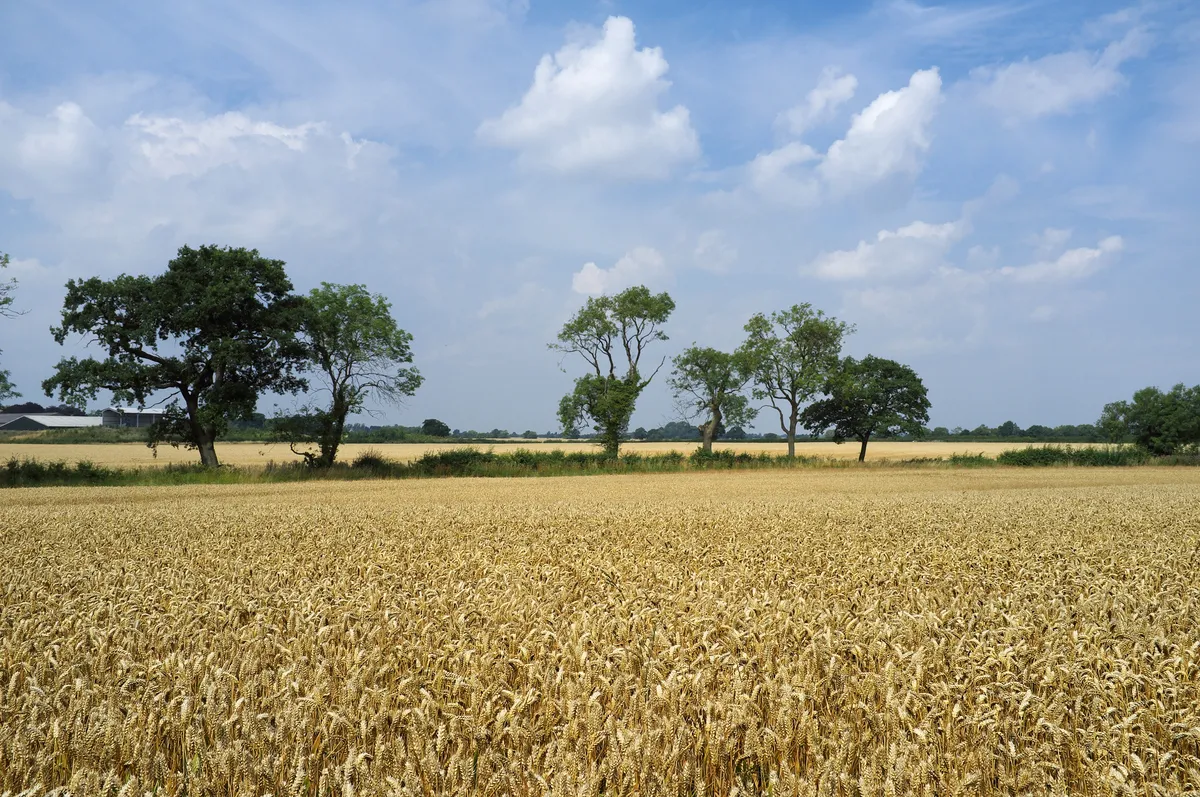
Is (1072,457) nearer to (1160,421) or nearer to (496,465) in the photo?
(1160,421)

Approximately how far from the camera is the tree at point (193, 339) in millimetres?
36062

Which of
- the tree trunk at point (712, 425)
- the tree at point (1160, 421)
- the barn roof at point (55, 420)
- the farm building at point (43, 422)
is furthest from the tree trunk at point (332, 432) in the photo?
the barn roof at point (55, 420)

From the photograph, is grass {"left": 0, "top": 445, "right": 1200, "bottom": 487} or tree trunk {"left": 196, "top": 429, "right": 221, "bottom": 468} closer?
grass {"left": 0, "top": 445, "right": 1200, "bottom": 487}

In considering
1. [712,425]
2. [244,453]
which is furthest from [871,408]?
[244,453]

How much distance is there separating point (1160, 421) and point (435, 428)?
3607 inches

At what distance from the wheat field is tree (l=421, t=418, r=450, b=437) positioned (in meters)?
104

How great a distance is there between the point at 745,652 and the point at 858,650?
734mm

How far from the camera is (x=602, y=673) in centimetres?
420

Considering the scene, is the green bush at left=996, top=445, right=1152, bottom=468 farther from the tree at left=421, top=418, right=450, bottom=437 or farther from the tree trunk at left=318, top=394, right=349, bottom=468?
the tree at left=421, top=418, right=450, bottom=437

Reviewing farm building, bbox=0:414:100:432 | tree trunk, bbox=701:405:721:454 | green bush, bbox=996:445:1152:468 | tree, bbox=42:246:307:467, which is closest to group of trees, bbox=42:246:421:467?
tree, bbox=42:246:307:467

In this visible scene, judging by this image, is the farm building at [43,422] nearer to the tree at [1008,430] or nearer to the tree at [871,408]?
the tree at [871,408]

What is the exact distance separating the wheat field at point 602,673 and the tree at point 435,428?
104m

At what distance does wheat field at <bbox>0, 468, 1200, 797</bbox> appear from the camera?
2.98 m

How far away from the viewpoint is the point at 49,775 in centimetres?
310
